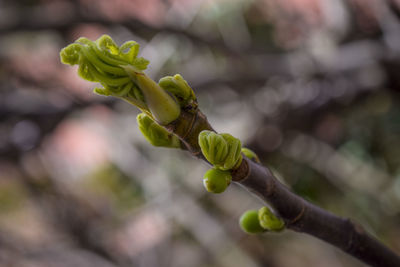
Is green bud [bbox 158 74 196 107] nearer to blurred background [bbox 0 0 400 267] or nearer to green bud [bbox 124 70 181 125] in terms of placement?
green bud [bbox 124 70 181 125]

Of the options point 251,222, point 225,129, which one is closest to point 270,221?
point 251,222

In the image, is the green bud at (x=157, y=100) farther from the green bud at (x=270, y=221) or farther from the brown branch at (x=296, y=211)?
the green bud at (x=270, y=221)

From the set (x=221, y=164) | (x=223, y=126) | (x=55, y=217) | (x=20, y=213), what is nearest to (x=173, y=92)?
(x=221, y=164)

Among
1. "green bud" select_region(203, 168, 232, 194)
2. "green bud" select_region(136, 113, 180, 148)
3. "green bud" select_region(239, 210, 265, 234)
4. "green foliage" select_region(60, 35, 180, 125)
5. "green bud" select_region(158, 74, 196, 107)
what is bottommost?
"green bud" select_region(239, 210, 265, 234)

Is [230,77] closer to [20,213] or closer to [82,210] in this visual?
[82,210]

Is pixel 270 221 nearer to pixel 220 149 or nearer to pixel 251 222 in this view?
pixel 251 222

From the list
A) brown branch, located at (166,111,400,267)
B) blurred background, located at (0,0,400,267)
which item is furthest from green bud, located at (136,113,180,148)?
blurred background, located at (0,0,400,267)

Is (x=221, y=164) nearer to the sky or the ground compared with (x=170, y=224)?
nearer to the sky

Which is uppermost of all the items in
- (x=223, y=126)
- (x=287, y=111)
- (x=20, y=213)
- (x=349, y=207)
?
(x=287, y=111)
